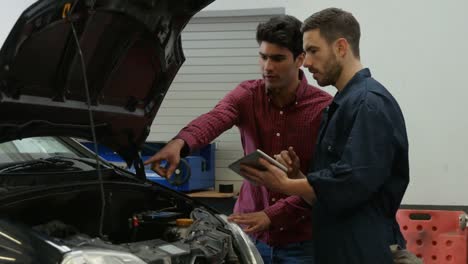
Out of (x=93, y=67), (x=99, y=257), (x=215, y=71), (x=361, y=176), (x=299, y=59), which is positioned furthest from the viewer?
(x=215, y=71)

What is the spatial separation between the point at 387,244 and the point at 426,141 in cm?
218

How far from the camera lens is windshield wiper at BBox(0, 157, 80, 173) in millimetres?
1976

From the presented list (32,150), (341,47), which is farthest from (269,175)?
(32,150)

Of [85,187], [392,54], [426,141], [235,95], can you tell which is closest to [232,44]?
[392,54]

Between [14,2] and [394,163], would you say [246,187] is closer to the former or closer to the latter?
[394,163]

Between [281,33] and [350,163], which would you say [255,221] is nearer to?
[350,163]

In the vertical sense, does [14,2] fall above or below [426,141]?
above

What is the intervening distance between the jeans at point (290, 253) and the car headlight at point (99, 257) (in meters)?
0.80

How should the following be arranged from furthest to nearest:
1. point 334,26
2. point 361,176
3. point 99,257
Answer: point 334,26
point 361,176
point 99,257

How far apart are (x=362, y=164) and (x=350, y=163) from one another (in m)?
0.04

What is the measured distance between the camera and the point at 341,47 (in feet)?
6.00

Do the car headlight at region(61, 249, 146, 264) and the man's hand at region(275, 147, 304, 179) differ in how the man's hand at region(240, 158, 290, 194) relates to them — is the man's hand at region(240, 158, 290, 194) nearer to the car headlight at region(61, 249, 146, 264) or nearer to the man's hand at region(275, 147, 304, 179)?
the man's hand at region(275, 147, 304, 179)

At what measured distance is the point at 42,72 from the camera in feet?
5.88

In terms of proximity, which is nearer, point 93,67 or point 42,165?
point 93,67
